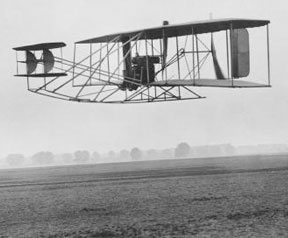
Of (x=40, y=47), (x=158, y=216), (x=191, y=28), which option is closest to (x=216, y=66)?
(x=191, y=28)

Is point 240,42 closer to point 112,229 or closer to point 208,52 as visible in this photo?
point 208,52

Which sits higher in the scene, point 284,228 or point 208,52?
point 208,52

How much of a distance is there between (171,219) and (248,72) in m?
9.53

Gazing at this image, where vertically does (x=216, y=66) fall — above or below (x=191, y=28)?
below

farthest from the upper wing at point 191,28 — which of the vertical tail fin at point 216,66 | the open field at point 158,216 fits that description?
the open field at point 158,216

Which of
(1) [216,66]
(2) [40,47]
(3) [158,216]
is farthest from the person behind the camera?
(1) [216,66]

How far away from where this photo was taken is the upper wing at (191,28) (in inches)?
1133

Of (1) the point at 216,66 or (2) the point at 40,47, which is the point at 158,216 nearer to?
(1) the point at 216,66

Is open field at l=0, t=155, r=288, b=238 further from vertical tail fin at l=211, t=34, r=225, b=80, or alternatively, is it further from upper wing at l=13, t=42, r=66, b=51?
upper wing at l=13, t=42, r=66, b=51

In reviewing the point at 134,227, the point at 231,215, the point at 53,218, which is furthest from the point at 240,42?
the point at 53,218

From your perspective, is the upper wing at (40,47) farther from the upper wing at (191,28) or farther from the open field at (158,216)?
the open field at (158,216)

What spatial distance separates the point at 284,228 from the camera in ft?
79.6

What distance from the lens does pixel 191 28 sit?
99.9 feet

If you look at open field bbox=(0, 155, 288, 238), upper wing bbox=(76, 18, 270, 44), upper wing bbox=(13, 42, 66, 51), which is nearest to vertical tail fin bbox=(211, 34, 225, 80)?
upper wing bbox=(76, 18, 270, 44)
